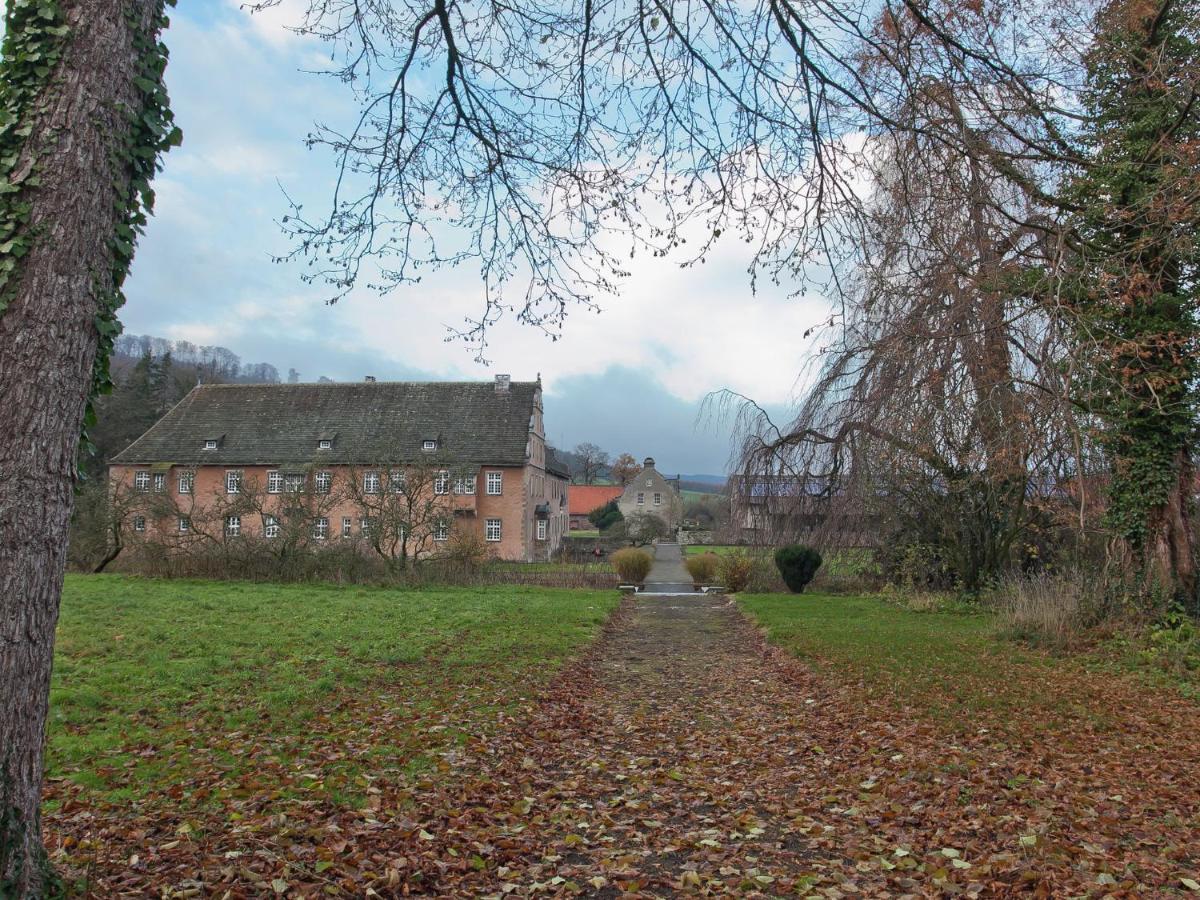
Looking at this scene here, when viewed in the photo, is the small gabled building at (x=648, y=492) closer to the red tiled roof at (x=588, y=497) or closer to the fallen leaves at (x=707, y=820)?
the red tiled roof at (x=588, y=497)

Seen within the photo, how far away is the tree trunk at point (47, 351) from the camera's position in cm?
321

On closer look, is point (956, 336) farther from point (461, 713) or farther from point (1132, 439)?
point (461, 713)

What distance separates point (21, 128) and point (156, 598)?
55.7 feet

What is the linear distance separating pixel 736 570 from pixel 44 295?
22713 mm

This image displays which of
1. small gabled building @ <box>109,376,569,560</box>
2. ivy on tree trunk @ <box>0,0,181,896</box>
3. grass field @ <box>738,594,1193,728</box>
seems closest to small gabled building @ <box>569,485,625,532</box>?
small gabled building @ <box>109,376,569,560</box>

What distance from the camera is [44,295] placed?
3311 mm

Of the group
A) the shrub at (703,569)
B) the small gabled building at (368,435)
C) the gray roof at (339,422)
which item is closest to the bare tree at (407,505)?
the shrub at (703,569)

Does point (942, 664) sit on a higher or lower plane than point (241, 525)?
lower

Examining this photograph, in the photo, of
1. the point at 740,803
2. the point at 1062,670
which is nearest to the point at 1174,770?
the point at 740,803

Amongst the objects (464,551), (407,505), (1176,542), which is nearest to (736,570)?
(464,551)

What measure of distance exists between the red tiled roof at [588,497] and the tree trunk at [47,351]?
Answer: 241ft

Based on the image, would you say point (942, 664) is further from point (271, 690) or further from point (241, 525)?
point (241, 525)

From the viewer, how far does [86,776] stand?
5.28 m

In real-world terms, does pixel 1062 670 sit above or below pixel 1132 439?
below
